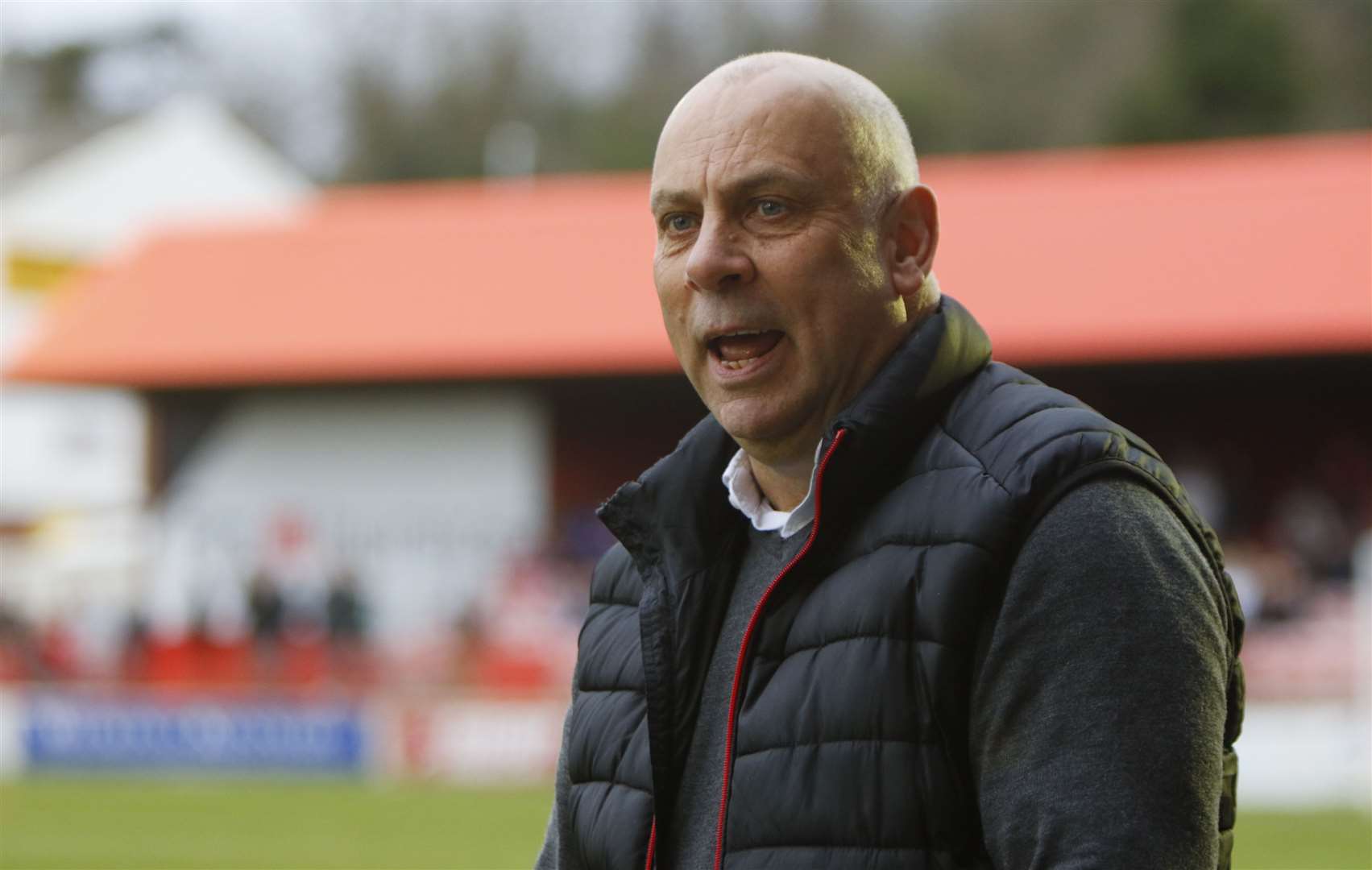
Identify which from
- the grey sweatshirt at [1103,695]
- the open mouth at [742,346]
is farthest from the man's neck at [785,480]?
the grey sweatshirt at [1103,695]

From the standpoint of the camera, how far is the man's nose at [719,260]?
2.10 m

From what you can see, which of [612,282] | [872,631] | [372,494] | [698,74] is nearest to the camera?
[872,631]

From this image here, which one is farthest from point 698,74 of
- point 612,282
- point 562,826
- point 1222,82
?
point 562,826

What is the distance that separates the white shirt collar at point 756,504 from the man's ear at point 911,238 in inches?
8.3

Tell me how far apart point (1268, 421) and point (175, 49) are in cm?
4687

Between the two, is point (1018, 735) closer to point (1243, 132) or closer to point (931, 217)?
point (931, 217)

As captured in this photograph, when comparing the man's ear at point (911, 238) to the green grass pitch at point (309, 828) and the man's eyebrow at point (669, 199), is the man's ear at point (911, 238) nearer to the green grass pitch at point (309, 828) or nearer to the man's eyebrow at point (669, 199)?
the man's eyebrow at point (669, 199)

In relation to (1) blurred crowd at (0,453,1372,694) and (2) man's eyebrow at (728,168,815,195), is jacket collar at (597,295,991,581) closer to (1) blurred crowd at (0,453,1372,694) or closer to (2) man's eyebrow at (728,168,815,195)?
(2) man's eyebrow at (728,168,815,195)

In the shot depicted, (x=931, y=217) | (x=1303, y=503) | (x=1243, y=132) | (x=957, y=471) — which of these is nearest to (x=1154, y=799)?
(x=957, y=471)

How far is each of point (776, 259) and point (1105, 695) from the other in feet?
2.04

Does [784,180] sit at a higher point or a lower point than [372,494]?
lower

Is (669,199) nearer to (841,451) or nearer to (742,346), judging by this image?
(742,346)

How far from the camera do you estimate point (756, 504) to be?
7.45 feet

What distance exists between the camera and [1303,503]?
1894cm
